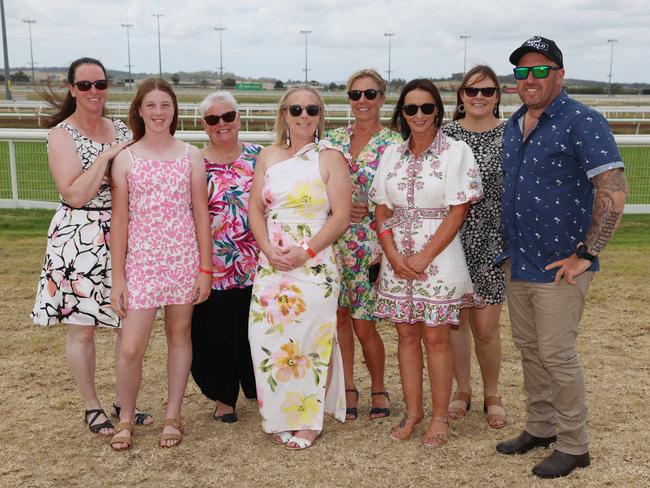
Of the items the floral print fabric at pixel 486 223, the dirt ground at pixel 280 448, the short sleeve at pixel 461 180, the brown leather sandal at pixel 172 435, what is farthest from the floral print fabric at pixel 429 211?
the brown leather sandal at pixel 172 435

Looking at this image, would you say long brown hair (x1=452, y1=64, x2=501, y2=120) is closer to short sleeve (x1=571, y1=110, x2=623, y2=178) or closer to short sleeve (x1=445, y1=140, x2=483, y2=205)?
short sleeve (x1=445, y1=140, x2=483, y2=205)

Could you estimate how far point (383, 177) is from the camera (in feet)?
13.5

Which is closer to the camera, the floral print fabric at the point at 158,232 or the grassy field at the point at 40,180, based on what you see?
the floral print fabric at the point at 158,232

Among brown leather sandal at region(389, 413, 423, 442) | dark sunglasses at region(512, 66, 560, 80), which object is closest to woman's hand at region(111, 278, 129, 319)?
brown leather sandal at region(389, 413, 423, 442)

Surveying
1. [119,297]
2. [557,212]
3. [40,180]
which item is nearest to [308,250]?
[119,297]

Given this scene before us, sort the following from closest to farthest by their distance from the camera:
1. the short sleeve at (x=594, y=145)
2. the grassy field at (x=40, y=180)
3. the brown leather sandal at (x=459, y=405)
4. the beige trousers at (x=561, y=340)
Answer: the short sleeve at (x=594, y=145) < the beige trousers at (x=561, y=340) < the brown leather sandal at (x=459, y=405) < the grassy field at (x=40, y=180)

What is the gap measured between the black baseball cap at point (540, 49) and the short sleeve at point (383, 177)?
0.87m

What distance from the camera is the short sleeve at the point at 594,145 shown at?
337 cm

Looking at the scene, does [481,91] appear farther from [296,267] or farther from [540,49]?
[296,267]

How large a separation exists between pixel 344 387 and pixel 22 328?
3.37 metres

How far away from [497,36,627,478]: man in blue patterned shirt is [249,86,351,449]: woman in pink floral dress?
0.98 meters

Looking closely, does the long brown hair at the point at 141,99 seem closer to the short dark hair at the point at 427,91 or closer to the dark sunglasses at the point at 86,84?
the dark sunglasses at the point at 86,84

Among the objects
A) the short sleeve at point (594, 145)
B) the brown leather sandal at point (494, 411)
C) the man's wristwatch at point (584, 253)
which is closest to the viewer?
the short sleeve at point (594, 145)

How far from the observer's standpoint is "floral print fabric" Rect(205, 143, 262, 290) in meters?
4.33
